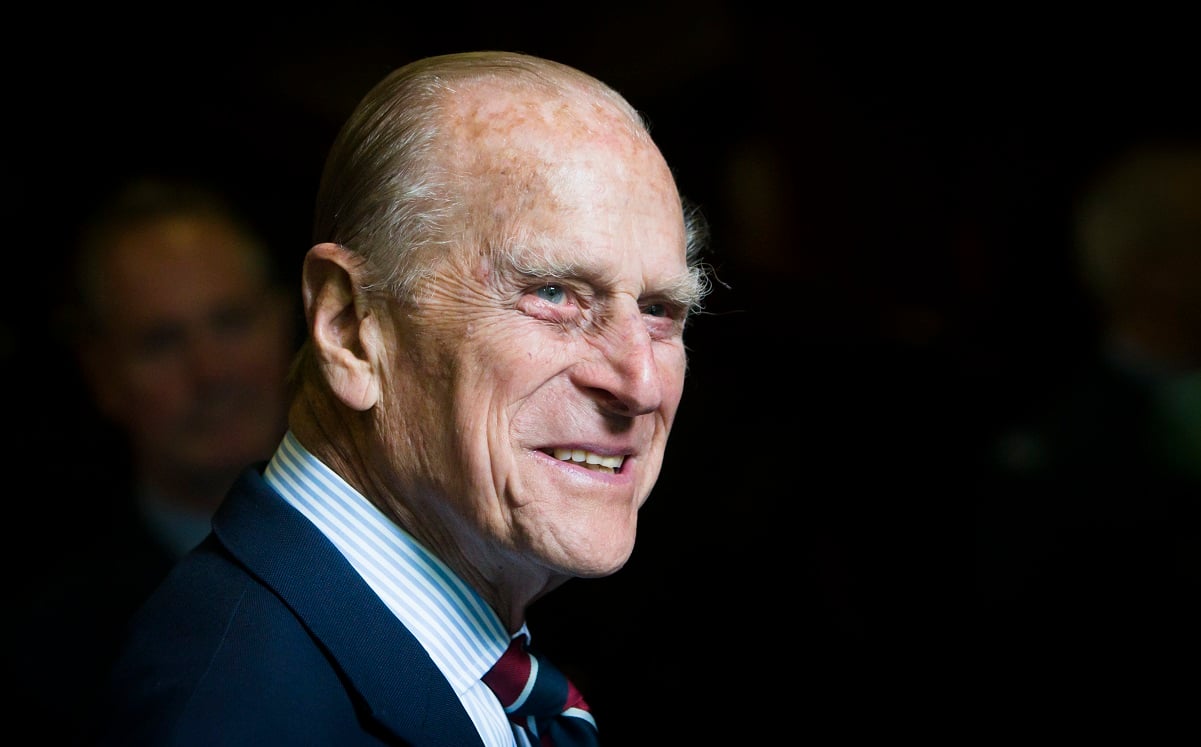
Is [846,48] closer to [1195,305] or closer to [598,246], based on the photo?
[1195,305]

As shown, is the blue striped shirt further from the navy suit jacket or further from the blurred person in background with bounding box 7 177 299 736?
the blurred person in background with bounding box 7 177 299 736

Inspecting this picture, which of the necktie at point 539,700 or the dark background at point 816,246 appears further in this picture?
the dark background at point 816,246

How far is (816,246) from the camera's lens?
9.73 ft

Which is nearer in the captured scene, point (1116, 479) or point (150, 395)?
point (150, 395)

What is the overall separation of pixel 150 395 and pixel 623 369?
1.43 metres

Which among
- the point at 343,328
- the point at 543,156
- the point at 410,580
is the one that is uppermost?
the point at 543,156

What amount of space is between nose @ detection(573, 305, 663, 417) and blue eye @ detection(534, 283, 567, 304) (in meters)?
0.07

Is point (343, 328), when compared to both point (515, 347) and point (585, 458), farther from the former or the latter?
point (585, 458)

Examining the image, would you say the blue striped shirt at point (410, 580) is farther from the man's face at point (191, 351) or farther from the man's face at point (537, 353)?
the man's face at point (191, 351)

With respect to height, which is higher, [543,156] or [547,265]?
[543,156]

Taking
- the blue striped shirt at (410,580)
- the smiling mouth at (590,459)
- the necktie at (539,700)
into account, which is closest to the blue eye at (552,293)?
the smiling mouth at (590,459)

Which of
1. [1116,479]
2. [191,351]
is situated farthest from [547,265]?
[1116,479]

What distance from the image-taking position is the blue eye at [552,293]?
1477 mm

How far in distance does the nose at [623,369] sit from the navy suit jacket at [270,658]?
0.39 metres
